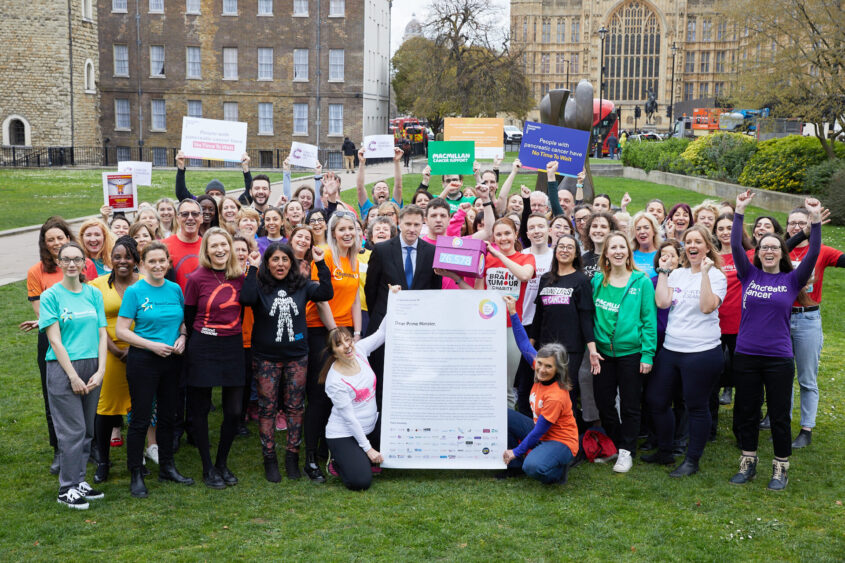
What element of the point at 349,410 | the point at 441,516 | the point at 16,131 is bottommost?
the point at 441,516

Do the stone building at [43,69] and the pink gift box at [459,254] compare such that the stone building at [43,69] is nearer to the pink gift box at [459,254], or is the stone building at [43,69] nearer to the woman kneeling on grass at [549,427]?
the pink gift box at [459,254]

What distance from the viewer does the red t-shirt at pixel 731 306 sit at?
7441 millimetres

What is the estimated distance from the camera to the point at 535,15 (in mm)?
101688

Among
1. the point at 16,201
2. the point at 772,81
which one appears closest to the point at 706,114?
the point at 772,81

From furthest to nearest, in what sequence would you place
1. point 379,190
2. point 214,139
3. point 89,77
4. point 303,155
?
1. point 89,77
2. point 303,155
3. point 214,139
4. point 379,190

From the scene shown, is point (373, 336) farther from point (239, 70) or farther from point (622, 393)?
point (239, 70)

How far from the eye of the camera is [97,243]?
7160mm

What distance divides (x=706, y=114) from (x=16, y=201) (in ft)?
142

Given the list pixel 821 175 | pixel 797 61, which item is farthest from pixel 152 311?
pixel 797 61

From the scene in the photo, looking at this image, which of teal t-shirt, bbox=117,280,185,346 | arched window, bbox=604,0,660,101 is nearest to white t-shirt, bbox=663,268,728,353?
teal t-shirt, bbox=117,280,185,346

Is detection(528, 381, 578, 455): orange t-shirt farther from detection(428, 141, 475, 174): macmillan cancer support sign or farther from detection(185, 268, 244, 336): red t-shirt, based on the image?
detection(428, 141, 475, 174): macmillan cancer support sign

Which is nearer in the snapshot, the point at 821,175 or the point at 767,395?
the point at 767,395

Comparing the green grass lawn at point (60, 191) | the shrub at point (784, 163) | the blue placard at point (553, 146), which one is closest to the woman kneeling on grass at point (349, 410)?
the blue placard at point (553, 146)

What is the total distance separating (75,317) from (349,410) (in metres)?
2.15
